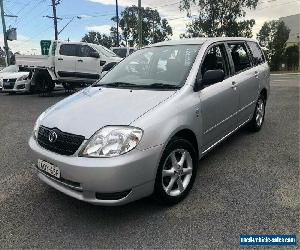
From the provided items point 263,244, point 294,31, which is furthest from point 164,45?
point 294,31

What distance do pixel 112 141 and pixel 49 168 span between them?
2.42 feet

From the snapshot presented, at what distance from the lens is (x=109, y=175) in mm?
2918

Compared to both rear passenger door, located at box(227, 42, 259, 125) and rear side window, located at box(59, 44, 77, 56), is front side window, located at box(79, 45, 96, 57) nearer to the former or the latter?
rear side window, located at box(59, 44, 77, 56)

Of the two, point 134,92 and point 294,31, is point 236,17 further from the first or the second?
point 134,92

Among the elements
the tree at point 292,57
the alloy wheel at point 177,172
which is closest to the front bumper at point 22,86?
the alloy wheel at point 177,172

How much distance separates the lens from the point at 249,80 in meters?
5.43

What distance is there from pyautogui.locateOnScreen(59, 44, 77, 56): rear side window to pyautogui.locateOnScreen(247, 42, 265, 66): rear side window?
890 cm

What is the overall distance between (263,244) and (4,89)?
562 inches

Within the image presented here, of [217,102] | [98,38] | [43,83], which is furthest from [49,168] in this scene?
[98,38]

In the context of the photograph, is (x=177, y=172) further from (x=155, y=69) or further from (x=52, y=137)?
(x=155, y=69)

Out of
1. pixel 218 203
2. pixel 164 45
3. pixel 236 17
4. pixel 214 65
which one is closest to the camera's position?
pixel 218 203

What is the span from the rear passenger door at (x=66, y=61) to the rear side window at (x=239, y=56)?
30.2ft

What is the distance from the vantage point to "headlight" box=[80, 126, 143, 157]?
3.01m

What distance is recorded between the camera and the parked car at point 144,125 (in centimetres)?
302
